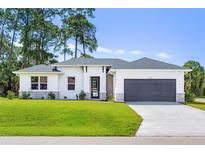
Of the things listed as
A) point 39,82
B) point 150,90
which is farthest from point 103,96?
point 39,82

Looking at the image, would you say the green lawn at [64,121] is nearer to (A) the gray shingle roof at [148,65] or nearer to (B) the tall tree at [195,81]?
(A) the gray shingle roof at [148,65]

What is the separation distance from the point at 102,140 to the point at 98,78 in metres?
14.6

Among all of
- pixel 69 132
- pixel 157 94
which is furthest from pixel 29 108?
pixel 157 94

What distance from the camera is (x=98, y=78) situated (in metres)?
25.1

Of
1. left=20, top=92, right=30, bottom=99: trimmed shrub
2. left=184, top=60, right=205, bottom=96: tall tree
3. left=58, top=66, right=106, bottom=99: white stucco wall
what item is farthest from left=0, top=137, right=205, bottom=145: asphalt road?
left=184, top=60, right=205, bottom=96: tall tree

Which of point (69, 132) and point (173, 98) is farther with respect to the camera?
point (173, 98)

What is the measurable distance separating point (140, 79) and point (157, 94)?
4.44ft

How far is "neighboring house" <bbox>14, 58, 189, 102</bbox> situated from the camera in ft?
73.6

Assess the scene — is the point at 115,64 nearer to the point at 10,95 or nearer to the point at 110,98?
the point at 110,98

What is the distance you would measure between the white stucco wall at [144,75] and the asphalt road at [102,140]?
1138 cm
